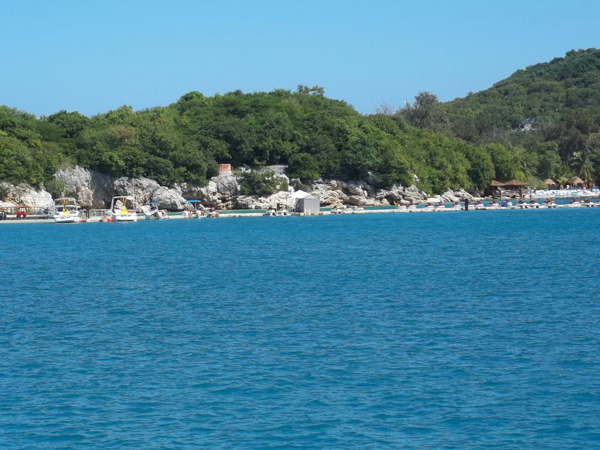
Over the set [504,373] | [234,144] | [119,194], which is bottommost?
[504,373]

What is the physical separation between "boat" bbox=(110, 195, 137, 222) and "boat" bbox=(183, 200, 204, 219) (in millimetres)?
6350

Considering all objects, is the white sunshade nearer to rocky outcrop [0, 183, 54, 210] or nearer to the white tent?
the white tent

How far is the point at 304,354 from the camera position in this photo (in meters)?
21.1

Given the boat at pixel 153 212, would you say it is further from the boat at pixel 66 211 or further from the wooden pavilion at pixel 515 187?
the wooden pavilion at pixel 515 187

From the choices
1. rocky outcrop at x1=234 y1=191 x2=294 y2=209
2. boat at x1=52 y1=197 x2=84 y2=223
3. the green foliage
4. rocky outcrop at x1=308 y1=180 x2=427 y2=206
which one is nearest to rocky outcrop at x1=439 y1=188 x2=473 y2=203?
rocky outcrop at x1=308 y1=180 x2=427 y2=206

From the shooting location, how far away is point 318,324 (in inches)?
995

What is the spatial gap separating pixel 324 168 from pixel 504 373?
295 feet

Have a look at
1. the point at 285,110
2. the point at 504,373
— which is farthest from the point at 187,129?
the point at 504,373

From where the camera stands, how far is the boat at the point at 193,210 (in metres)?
→ 96.9

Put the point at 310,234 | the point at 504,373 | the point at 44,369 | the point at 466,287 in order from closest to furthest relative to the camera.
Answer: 1. the point at 504,373
2. the point at 44,369
3. the point at 466,287
4. the point at 310,234

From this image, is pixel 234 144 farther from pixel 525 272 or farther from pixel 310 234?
pixel 525 272

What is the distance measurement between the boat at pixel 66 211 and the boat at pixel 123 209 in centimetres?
392

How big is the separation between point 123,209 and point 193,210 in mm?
9948

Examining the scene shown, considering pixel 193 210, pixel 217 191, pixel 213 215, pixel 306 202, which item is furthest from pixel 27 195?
pixel 306 202
